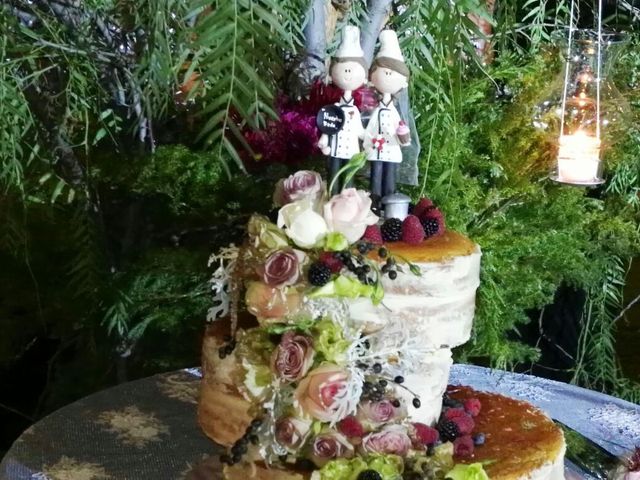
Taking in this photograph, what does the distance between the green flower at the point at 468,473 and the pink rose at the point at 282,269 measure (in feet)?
0.88

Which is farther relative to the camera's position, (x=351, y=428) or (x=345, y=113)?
(x=345, y=113)

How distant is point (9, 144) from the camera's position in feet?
4.55

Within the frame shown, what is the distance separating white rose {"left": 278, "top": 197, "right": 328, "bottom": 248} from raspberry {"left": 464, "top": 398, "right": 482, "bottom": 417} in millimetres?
359

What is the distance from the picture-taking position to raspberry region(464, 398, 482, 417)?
47.0 inches

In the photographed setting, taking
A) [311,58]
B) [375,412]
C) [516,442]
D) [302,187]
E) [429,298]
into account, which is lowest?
[516,442]

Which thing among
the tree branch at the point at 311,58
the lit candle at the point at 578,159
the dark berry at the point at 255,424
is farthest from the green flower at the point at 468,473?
the lit candle at the point at 578,159

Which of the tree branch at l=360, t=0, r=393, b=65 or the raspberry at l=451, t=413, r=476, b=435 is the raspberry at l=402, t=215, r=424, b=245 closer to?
the raspberry at l=451, t=413, r=476, b=435

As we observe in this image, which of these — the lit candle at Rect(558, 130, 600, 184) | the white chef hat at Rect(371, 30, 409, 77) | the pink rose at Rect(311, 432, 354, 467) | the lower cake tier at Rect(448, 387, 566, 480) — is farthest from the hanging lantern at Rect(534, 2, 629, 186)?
the pink rose at Rect(311, 432, 354, 467)

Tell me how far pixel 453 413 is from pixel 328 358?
268mm

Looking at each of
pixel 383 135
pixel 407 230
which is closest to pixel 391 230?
pixel 407 230

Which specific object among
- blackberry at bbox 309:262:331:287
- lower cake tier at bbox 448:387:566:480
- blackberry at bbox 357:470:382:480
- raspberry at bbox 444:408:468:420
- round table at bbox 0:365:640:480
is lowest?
round table at bbox 0:365:640:480

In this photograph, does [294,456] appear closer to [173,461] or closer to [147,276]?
[173,461]

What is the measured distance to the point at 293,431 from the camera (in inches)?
37.7

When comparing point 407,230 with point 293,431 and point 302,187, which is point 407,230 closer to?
point 302,187
